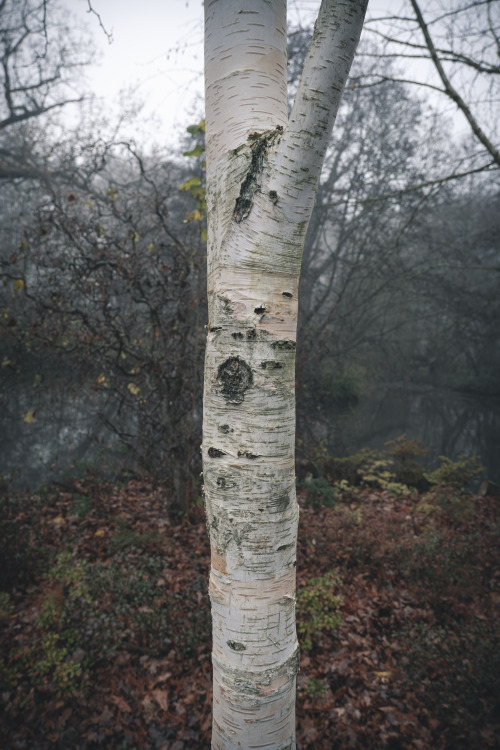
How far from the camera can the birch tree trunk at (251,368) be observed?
1.02 metres

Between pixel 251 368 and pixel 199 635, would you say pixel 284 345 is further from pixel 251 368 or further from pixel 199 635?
pixel 199 635

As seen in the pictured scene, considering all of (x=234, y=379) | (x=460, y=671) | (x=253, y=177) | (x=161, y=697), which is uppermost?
(x=253, y=177)

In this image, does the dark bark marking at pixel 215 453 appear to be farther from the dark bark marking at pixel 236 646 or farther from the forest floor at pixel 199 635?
the forest floor at pixel 199 635

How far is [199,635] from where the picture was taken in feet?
9.93

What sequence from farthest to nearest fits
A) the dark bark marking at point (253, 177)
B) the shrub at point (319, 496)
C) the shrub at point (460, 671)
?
the shrub at point (319, 496)
the shrub at point (460, 671)
the dark bark marking at point (253, 177)

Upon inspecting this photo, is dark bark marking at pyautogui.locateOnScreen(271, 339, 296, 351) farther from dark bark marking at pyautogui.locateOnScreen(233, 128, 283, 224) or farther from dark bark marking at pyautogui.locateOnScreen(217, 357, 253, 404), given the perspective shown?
dark bark marking at pyautogui.locateOnScreen(233, 128, 283, 224)

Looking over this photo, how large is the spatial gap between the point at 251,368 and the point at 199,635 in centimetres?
295

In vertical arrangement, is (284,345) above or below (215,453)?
above

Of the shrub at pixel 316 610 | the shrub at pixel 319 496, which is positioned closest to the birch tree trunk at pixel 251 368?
the shrub at pixel 316 610

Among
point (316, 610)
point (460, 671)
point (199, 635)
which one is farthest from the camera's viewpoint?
point (316, 610)

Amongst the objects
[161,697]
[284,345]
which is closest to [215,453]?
[284,345]

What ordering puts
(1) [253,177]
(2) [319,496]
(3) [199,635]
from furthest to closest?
(2) [319,496], (3) [199,635], (1) [253,177]

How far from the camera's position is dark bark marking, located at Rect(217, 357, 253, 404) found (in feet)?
3.42

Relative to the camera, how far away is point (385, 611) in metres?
3.52
